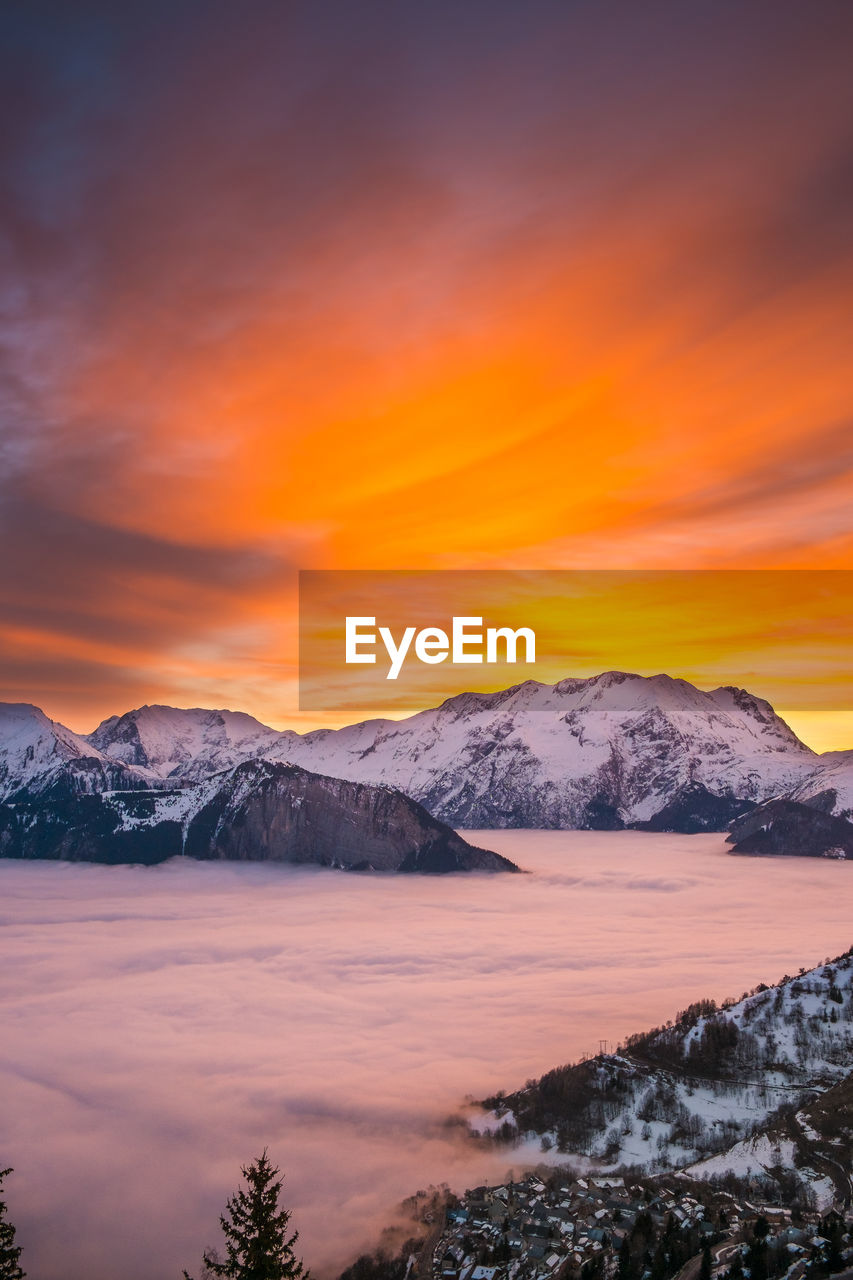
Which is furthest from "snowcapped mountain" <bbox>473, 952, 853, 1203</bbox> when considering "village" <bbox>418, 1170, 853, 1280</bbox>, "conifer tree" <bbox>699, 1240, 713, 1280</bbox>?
"conifer tree" <bbox>699, 1240, 713, 1280</bbox>

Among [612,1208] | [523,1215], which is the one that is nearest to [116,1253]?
[523,1215]

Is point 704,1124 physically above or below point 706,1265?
below

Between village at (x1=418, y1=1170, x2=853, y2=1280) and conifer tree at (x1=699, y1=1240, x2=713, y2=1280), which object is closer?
conifer tree at (x1=699, y1=1240, x2=713, y2=1280)

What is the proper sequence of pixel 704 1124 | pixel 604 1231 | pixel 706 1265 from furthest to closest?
pixel 704 1124 < pixel 604 1231 < pixel 706 1265

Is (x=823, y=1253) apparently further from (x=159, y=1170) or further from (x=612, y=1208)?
(x=159, y=1170)

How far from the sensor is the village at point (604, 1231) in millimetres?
126688

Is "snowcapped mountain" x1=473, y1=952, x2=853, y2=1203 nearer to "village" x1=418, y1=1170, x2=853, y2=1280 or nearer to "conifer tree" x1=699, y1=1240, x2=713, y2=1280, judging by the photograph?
"village" x1=418, y1=1170, x2=853, y2=1280

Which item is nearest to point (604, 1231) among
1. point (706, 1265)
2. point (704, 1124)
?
point (706, 1265)

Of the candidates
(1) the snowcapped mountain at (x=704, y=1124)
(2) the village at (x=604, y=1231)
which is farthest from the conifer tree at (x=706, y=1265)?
(1) the snowcapped mountain at (x=704, y=1124)

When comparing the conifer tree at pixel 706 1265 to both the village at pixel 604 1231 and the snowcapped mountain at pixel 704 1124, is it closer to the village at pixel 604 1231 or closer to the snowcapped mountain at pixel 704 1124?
the village at pixel 604 1231

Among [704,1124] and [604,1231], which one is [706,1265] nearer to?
[604,1231]

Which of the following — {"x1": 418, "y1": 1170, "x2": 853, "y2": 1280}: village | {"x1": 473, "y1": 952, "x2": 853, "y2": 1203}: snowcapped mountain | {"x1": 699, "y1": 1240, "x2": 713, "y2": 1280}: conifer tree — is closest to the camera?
{"x1": 699, "y1": 1240, "x2": 713, "y2": 1280}: conifer tree

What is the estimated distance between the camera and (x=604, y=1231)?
142750 millimetres

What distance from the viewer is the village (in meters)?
127
